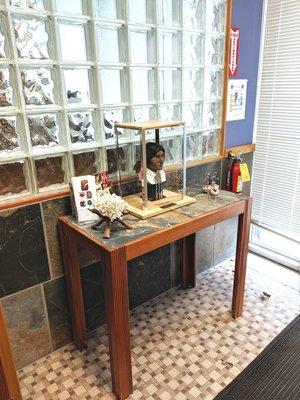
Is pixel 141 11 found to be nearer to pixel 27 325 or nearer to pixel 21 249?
pixel 21 249

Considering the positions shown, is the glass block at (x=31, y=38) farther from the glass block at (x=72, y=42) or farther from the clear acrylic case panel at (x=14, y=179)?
the clear acrylic case panel at (x=14, y=179)

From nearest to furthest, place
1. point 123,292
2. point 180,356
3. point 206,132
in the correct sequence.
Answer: point 123,292, point 180,356, point 206,132

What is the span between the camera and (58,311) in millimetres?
1522

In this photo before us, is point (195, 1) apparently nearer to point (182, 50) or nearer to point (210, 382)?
point (182, 50)

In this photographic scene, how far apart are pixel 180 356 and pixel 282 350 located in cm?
52

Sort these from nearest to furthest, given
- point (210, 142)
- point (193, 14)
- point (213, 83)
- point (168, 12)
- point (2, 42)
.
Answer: point (2, 42), point (168, 12), point (193, 14), point (213, 83), point (210, 142)

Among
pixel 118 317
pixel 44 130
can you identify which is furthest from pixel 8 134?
pixel 118 317

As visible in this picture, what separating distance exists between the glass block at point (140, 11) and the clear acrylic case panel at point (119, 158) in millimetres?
585

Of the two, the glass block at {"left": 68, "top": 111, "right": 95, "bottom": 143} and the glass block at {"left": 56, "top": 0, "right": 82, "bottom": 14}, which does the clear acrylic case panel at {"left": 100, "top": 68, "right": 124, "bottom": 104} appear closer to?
the glass block at {"left": 68, "top": 111, "right": 95, "bottom": 143}

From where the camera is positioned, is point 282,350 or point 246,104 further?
point 246,104

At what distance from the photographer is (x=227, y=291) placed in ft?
6.70

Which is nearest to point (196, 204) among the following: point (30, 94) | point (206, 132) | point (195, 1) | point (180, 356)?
point (206, 132)

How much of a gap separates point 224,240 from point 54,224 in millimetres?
1388

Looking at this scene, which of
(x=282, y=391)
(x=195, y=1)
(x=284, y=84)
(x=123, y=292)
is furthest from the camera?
(x=284, y=84)
